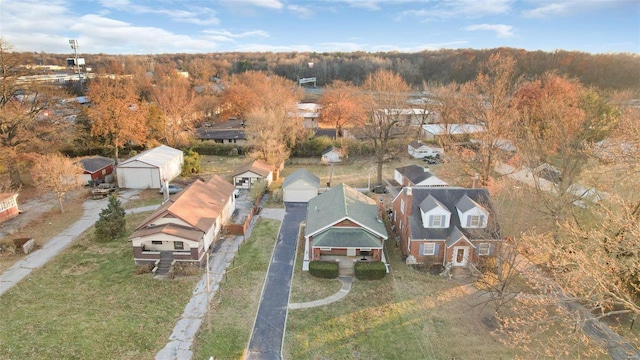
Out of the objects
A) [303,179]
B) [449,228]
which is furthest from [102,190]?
[449,228]

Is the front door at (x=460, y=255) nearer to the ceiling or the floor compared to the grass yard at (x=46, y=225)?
nearer to the ceiling

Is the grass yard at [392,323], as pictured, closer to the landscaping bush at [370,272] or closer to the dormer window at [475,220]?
the landscaping bush at [370,272]

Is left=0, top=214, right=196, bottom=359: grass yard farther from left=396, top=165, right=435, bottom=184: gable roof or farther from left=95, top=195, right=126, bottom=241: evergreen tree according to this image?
left=396, top=165, right=435, bottom=184: gable roof

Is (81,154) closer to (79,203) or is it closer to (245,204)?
(79,203)

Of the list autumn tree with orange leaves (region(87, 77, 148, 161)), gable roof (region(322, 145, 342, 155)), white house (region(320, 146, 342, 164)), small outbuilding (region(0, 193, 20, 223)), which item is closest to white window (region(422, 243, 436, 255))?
white house (region(320, 146, 342, 164))

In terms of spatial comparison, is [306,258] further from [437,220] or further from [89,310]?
[89,310]

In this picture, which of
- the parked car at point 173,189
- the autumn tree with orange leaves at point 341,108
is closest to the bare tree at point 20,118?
the parked car at point 173,189

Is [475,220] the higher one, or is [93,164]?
[93,164]
